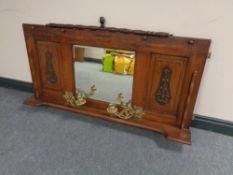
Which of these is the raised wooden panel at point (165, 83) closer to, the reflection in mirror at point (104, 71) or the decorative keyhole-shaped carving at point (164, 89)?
the decorative keyhole-shaped carving at point (164, 89)

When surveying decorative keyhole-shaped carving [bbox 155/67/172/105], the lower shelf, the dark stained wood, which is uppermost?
the dark stained wood

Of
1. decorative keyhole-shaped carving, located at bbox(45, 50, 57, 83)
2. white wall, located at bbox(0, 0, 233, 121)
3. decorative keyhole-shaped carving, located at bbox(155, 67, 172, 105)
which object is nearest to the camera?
white wall, located at bbox(0, 0, 233, 121)

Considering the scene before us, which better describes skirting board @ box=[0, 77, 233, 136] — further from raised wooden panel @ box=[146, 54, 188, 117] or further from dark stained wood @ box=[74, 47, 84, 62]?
dark stained wood @ box=[74, 47, 84, 62]

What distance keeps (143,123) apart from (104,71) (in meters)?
0.51

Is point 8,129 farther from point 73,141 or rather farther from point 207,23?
point 207,23

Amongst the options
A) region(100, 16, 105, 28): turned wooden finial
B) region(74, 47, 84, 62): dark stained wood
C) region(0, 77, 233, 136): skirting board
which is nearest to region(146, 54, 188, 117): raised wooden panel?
region(0, 77, 233, 136): skirting board

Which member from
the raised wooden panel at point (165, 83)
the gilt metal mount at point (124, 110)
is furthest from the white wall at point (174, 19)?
the gilt metal mount at point (124, 110)

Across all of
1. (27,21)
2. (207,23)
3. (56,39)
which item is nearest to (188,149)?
(207,23)

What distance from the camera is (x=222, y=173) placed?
1.17 metres

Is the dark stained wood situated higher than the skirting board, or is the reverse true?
the dark stained wood

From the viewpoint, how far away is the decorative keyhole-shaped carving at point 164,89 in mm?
1296

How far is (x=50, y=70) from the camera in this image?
161 cm

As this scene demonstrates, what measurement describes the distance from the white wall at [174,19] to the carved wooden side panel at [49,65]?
8.1 inches

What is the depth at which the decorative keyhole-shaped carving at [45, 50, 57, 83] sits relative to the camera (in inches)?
60.9
